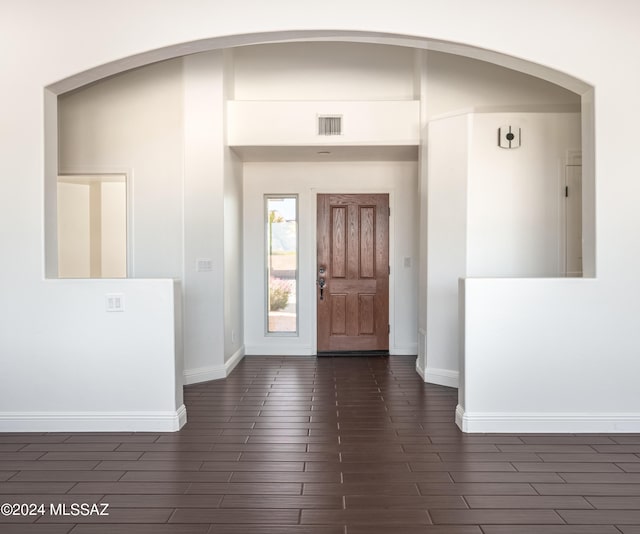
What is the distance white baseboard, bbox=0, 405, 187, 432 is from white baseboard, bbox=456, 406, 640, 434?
82.7 inches

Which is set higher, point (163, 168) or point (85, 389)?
point (163, 168)

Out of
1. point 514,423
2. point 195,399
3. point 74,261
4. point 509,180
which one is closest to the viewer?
point 514,423

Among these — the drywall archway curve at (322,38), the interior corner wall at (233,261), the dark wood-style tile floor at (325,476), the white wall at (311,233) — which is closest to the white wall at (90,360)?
the dark wood-style tile floor at (325,476)

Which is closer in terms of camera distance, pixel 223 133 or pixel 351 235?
pixel 223 133

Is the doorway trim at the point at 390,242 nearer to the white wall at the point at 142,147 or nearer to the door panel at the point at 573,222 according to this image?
the white wall at the point at 142,147

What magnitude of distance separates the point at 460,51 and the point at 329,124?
96.5 inches

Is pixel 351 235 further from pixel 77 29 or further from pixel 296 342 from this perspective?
pixel 77 29

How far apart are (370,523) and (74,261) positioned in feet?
22.9

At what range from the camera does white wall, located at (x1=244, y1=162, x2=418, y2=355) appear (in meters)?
7.48

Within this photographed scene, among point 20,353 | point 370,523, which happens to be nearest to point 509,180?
point 370,523

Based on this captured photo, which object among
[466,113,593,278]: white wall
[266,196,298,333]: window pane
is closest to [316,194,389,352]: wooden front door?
[266,196,298,333]: window pane

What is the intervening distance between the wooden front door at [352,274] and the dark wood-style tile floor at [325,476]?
8.61ft

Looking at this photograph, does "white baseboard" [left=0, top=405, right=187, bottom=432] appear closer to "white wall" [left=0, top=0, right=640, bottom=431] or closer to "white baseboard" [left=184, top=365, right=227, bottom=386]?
"white wall" [left=0, top=0, right=640, bottom=431]

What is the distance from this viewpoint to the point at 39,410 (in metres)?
4.22
